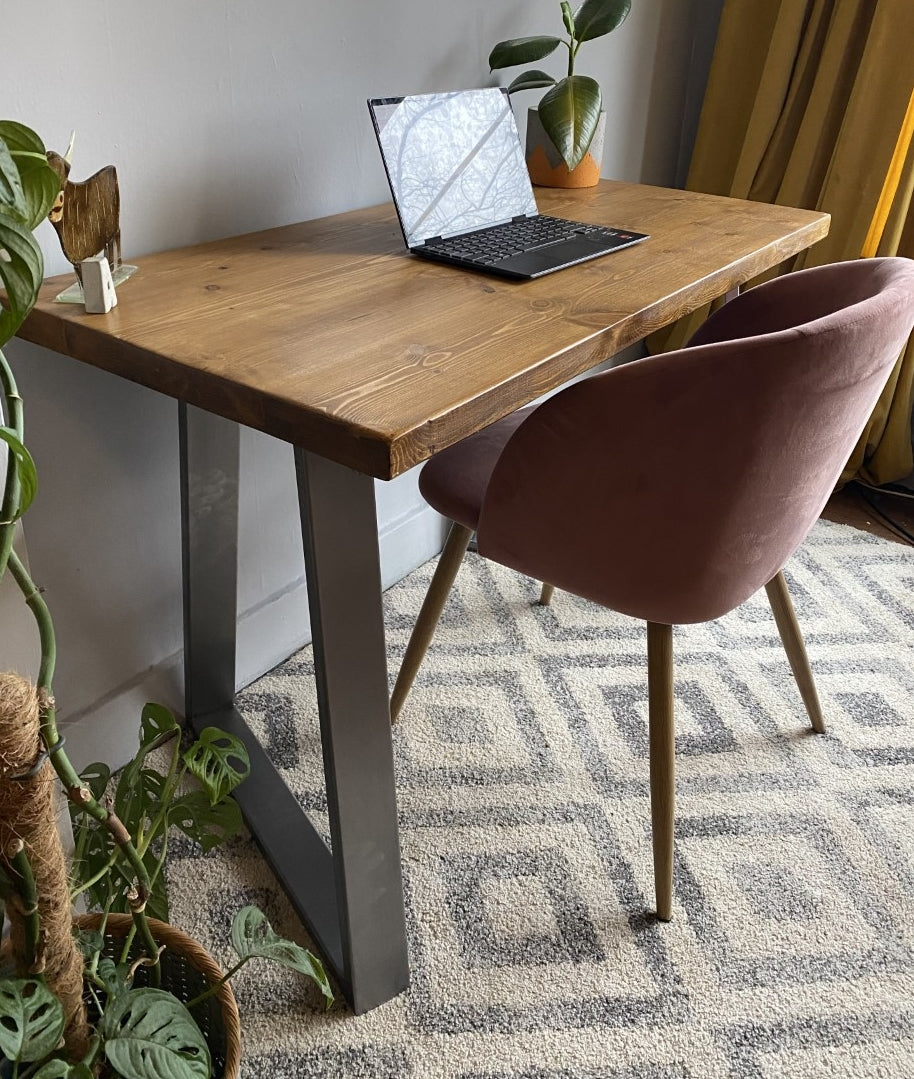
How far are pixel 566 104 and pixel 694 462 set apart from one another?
2.29 ft

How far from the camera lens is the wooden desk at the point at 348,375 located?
0.81m

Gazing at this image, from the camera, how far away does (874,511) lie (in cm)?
220

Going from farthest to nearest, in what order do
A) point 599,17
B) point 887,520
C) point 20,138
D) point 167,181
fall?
point 887,520 < point 599,17 < point 167,181 < point 20,138

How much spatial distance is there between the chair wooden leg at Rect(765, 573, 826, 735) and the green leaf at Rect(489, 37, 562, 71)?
86 cm

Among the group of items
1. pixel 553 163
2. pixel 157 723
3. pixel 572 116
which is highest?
pixel 572 116

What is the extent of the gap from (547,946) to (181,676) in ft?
2.17

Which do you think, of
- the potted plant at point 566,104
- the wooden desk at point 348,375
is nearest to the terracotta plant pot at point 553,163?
the potted plant at point 566,104

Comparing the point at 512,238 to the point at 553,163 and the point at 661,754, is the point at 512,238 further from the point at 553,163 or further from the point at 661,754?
the point at 661,754

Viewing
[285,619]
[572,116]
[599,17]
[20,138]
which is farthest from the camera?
[285,619]

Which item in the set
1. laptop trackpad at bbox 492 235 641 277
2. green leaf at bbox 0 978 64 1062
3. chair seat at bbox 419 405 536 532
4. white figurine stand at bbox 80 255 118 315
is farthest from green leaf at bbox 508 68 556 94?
green leaf at bbox 0 978 64 1062

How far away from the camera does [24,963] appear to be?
0.72m

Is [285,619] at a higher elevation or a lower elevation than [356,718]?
lower

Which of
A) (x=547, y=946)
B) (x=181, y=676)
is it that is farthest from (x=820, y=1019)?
(x=181, y=676)

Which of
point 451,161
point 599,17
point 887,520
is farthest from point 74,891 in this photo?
point 887,520
